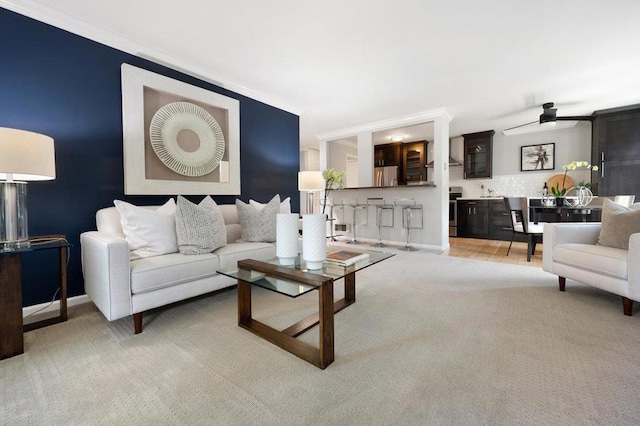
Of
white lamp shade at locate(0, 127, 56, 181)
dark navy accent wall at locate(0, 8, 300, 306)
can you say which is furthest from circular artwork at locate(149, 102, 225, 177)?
white lamp shade at locate(0, 127, 56, 181)

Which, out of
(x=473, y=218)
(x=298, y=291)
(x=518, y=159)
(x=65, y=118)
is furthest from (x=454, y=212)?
(x=65, y=118)

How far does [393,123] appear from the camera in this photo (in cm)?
Result: 529

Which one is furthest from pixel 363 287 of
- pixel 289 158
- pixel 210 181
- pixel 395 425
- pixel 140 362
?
pixel 289 158

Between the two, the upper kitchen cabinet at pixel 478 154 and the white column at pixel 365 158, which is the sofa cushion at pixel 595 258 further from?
the upper kitchen cabinet at pixel 478 154

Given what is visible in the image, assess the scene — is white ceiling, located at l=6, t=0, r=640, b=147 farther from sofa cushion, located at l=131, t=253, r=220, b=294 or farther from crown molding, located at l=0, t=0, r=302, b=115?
sofa cushion, located at l=131, t=253, r=220, b=294

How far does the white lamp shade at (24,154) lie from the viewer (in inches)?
62.1

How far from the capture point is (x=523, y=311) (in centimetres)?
208

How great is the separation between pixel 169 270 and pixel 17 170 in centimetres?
104

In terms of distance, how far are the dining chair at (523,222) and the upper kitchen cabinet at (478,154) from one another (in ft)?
7.75

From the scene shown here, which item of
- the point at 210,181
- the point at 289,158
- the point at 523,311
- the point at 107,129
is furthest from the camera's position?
the point at 289,158

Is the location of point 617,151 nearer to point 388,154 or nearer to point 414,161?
point 414,161

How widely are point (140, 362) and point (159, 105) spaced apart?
2.53 metres

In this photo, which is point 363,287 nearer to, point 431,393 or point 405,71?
point 431,393

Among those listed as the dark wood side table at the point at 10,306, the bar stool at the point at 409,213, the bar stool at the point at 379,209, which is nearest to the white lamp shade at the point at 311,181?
the bar stool at the point at 379,209
